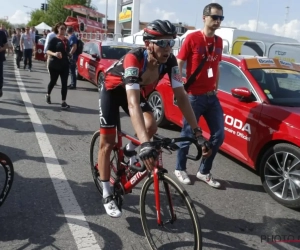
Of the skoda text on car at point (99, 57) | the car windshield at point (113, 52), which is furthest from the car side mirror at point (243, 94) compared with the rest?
the car windshield at point (113, 52)

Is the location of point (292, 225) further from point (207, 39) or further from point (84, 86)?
point (84, 86)

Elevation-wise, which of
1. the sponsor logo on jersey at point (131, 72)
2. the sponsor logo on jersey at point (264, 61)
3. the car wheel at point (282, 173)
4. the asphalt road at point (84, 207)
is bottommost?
the asphalt road at point (84, 207)

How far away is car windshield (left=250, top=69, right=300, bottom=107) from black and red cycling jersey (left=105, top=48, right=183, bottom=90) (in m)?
1.90

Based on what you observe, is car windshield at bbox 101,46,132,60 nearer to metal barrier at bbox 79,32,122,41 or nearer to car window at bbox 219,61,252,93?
car window at bbox 219,61,252,93

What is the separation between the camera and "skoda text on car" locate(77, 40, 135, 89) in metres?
10.6

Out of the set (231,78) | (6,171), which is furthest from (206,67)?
(6,171)

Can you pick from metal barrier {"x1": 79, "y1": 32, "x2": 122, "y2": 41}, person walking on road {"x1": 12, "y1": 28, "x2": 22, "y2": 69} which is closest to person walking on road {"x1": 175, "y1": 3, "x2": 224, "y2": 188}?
person walking on road {"x1": 12, "y1": 28, "x2": 22, "y2": 69}

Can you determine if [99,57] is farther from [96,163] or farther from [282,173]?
[282,173]

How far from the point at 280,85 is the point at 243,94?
0.66 meters

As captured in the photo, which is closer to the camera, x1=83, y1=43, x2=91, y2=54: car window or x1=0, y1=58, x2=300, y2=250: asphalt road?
x1=0, y1=58, x2=300, y2=250: asphalt road

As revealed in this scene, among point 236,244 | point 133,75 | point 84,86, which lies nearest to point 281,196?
point 236,244

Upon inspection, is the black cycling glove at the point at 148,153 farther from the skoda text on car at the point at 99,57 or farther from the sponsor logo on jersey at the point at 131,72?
the skoda text on car at the point at 99,57

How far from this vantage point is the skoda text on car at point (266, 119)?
399 cm

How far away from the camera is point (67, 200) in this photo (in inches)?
151
